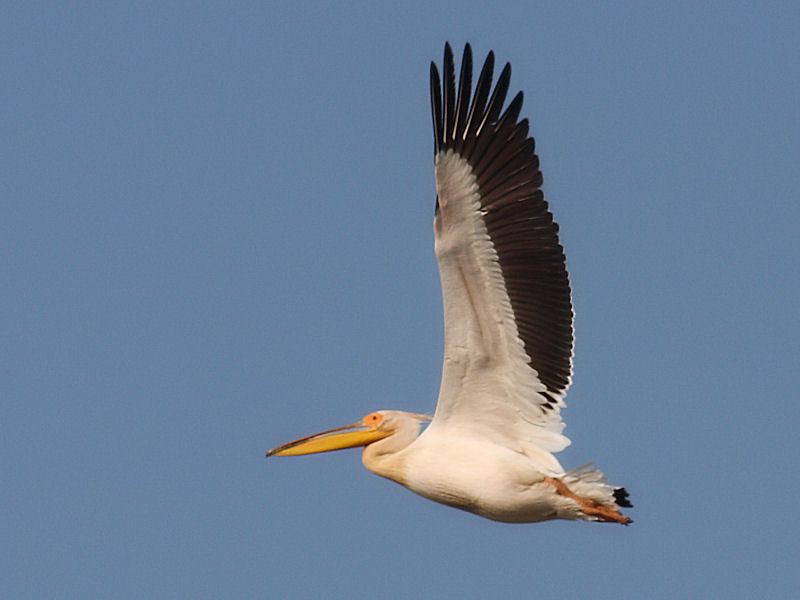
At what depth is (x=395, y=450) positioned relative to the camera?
1423cm

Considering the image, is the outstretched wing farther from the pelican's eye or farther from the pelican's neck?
the pelican's eye

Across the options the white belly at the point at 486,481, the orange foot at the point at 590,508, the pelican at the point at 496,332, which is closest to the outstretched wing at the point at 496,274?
the pelican at the point at 496,332

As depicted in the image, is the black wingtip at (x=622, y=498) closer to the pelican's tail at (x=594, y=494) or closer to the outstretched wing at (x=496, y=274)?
the pelican's tail at (x=594, y=494)

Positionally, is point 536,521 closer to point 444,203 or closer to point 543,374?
point 543,374

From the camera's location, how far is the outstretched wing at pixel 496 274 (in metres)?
13.3

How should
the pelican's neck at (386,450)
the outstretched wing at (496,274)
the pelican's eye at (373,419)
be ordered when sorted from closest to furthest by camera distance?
the outstretched wing at (496,274) < the pelican's neck at (386,450) < the pelican's eye at (373,419)

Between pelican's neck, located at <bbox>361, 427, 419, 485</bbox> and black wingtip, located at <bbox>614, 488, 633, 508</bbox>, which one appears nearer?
black wingtip, located at <bbox>614, 488, 633, 508</bbox>

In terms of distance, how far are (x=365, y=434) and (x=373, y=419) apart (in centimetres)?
15

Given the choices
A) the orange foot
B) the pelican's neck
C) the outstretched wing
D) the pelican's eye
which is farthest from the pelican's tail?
the pelican's eye

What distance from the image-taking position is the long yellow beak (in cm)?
1445

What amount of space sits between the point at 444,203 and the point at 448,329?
102cm

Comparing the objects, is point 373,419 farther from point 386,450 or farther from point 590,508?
point 590,508

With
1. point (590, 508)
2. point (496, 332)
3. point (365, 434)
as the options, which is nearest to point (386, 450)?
point (365, 434)

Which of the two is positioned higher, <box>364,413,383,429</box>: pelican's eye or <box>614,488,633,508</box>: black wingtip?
<box>364,413,383,429</box>: pelican's eye
